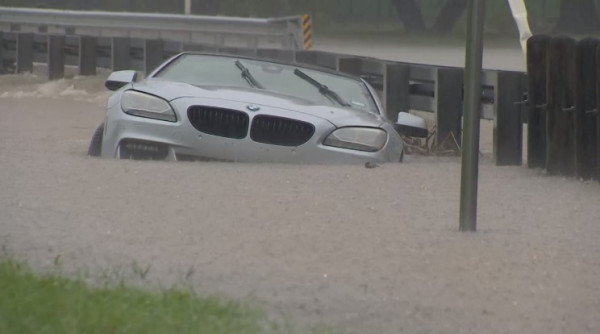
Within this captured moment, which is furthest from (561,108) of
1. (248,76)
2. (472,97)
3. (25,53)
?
(25,53)

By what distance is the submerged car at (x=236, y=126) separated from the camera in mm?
12203

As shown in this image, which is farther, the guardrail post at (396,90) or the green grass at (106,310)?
the guardrail post at (396,90)

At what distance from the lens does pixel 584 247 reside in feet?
28.3

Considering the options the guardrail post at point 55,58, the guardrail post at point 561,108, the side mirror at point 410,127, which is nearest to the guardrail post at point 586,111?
the guardrail post at point 561,108

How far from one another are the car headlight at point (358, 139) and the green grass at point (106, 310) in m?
5.93

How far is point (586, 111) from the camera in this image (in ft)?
41.5

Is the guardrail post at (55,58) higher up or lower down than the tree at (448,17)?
lower down

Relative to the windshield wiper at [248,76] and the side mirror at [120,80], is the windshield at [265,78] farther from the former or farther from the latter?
the side mirror at [120,80]

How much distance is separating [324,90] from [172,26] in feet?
76.9

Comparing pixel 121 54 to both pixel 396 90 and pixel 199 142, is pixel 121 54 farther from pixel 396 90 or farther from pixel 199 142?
pixel 199 142

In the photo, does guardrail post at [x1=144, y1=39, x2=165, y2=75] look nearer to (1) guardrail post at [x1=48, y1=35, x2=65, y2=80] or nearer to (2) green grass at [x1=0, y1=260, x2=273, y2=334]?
(1) guardrail post at [x1=48, y1=35, x2=65, y2=80]

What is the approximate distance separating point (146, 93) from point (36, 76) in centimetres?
1881

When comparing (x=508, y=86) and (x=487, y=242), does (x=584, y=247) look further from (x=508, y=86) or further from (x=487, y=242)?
(x=508, y=86)

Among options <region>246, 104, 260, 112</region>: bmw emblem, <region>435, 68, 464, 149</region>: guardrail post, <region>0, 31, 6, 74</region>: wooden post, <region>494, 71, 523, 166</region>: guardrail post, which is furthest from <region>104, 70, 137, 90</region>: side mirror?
<region>0, 31, 6, 74</region>: wooden post
